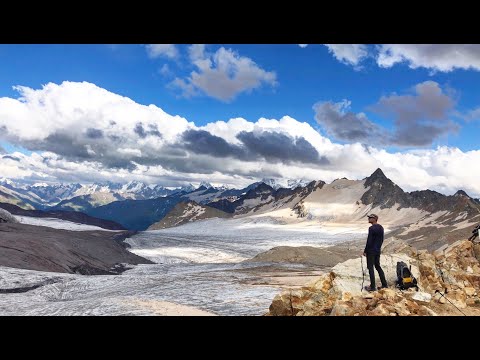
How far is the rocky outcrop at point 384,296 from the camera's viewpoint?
11.2 metres

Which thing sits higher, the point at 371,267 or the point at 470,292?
the point at 371,267

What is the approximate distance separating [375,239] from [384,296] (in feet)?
8.39

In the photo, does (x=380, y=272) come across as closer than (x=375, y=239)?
No

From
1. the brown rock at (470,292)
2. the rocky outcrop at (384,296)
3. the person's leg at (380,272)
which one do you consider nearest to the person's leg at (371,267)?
the person's leg at (380,272)

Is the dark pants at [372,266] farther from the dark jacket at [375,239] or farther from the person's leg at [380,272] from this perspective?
the dark jacket at [375,239]

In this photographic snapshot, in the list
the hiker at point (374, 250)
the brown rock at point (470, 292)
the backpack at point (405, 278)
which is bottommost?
the brown rock at point (470, 292)

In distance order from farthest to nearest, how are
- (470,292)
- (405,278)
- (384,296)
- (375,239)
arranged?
(470,292), (405,278), (375,239), (384,296)

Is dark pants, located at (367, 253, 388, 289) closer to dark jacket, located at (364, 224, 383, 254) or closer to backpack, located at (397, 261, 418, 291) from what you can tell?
dark jacket, located at (364, 224, 383, 254)

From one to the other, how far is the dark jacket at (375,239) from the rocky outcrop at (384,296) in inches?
58.9

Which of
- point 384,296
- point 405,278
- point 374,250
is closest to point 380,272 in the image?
point 374,250

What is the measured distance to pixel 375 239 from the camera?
14.2 meters

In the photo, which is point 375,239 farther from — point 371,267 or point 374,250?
point 371,267
